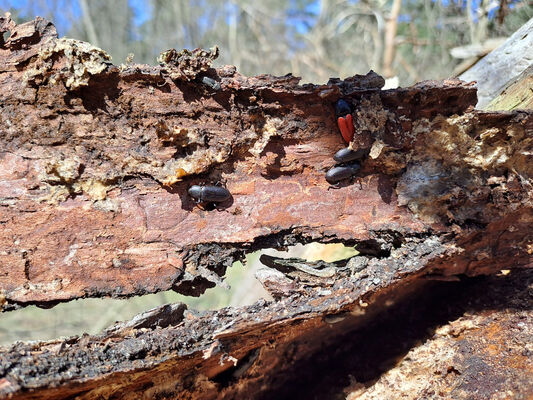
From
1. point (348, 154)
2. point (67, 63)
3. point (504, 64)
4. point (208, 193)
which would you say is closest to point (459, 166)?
point (348, 154)

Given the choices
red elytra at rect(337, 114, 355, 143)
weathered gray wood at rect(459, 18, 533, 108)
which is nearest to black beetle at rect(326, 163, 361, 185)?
red elytra at rect(337, 114, 355, 143)

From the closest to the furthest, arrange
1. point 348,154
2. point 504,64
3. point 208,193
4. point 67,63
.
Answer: point 67,63 → point 208,193 → point 348,154 → point 504,64

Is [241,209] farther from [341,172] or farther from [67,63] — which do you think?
[67,63]

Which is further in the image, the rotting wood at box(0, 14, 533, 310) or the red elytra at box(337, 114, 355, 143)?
the red elytra at box(337, 114, 355, 143)

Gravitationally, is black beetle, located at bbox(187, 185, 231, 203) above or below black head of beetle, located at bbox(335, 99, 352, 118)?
below

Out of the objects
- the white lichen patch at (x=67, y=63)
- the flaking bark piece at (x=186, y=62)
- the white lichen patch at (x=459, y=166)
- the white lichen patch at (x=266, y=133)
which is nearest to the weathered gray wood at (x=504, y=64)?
the white lichen patch at (x=459, y=166)

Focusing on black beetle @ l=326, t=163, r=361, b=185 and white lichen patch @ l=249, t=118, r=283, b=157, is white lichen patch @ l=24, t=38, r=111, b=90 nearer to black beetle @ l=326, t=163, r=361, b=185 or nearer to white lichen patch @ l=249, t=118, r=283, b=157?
white lichen patch @ l=249, t=118, r=283, b=157

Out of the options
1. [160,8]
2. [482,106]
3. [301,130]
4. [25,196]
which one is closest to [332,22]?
[160,8]

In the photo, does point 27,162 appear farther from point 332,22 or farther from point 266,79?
point 332,22
